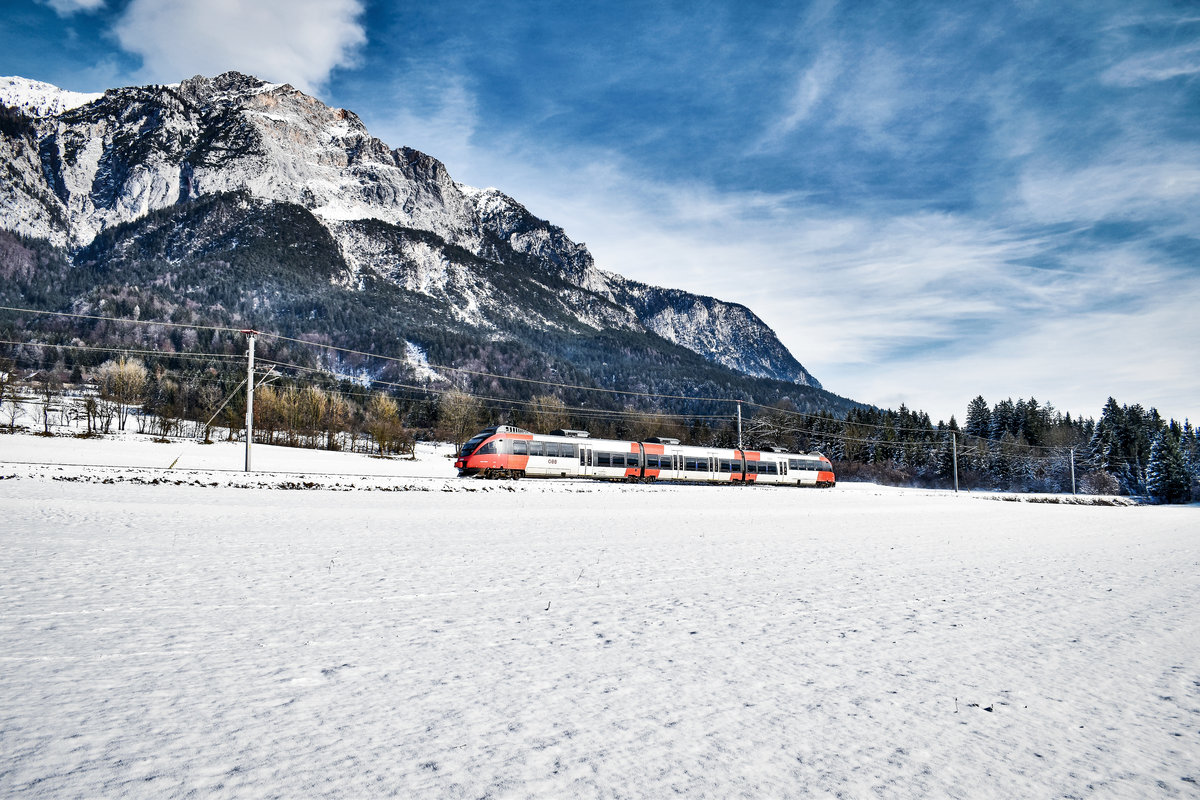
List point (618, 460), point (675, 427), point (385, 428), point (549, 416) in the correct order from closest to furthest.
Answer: point (618, 460)
point (385, 428)
point (549, 416)
point (675, 427)

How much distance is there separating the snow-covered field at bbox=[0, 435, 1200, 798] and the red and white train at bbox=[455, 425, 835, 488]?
2742 centimetres

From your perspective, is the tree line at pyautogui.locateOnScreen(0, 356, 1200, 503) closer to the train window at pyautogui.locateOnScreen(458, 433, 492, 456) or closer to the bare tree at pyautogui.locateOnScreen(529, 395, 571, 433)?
the bare tree at pyautogui.locateOnScreen(529, 395, 571, 433)

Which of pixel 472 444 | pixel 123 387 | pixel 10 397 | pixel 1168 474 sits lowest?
pixel 1168 474

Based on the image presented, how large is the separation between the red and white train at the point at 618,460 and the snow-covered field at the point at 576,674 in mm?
27422

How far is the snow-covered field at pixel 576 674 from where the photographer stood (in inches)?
114

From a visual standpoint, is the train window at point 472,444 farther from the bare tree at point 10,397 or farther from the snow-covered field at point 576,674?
the bare tree at point 10,397

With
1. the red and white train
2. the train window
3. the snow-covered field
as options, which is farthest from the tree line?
the snow-covered field

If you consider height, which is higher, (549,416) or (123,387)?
(123,387)

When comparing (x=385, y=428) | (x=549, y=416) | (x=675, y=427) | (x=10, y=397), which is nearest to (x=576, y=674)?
(x=385, y=428)

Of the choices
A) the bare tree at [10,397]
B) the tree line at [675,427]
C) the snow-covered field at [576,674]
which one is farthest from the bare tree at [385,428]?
the snow-covered field at [576,674]

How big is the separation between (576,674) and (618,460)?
39.5 metres

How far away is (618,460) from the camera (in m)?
43.7

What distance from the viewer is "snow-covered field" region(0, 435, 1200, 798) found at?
2896 mm

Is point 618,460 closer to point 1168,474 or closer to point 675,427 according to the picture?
point 675,427
